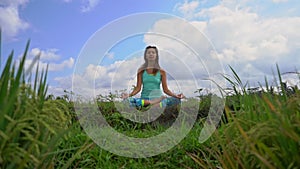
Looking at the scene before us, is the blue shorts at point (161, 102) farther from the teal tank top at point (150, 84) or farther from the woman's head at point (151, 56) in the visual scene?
the woman's head at point (151, 56)

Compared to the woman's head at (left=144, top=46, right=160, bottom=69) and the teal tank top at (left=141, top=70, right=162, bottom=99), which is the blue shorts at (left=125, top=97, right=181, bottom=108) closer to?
the teal tank top at (left=141, top=70, right=162, bottom=99)

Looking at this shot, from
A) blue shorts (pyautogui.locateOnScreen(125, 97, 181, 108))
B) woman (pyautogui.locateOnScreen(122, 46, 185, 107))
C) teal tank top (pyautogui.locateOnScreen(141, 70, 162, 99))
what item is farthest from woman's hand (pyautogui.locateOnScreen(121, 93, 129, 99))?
teal tank top (pyautogui.locateOnScreen(141, 70, 162, 99))

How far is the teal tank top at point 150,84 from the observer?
8852mm

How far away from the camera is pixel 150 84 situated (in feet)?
29.5

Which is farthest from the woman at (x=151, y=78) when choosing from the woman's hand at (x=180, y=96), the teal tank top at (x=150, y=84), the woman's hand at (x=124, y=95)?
the woman's hand at (x=180, y=96)

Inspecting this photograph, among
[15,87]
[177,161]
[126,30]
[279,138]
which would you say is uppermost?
[126,30]

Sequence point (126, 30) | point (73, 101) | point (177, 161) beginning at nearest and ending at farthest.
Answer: point (177, 161)
point (126, 30)
point (73, 101)

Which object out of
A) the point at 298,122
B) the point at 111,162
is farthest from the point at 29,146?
the point at 111,162

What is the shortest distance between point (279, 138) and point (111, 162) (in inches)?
120

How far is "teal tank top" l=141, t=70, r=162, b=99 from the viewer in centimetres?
885

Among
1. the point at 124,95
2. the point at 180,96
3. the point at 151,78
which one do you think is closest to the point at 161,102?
the point at 180,96

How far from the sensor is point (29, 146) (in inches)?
76.2

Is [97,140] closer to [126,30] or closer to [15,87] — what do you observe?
[126,30]

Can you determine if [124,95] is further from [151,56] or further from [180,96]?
[151,56]
